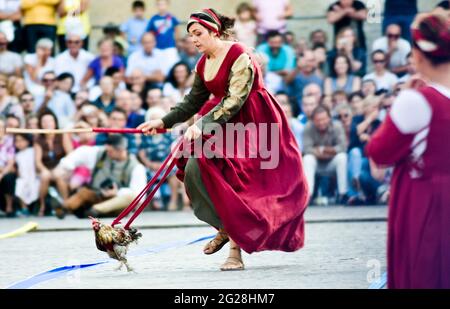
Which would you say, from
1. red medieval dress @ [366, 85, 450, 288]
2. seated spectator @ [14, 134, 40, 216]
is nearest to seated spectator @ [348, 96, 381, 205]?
seated spectator @ [14, 134, 40, 216]

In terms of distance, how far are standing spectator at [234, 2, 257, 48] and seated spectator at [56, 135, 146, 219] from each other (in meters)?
2.28

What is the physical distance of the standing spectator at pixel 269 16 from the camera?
616 inches

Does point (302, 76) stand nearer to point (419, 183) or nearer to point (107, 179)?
point (107, 179)

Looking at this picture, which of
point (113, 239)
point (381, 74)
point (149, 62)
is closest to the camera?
point (113, 239)

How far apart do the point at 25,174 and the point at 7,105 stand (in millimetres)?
988

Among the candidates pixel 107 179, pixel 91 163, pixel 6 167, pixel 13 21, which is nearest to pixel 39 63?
pixel 13 21

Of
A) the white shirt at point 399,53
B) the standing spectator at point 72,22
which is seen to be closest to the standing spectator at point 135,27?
the standing spectator at point 72,22

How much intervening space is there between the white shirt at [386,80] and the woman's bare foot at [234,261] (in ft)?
22.0

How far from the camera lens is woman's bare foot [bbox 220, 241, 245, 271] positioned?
28.1 ft

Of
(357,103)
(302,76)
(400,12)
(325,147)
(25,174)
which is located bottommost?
(25,174)

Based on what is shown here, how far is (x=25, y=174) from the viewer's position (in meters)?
15.1

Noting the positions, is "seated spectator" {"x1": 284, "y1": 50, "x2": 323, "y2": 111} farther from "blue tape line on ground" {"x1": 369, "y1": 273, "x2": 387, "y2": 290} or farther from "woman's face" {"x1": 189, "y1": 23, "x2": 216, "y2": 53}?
"blue tape line on ground" {"x1": 369, "y1": 273, "x2": 387, "y2": 290}

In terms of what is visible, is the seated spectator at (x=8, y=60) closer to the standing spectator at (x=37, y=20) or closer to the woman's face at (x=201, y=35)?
the standing spectator at (x=37, y=20)

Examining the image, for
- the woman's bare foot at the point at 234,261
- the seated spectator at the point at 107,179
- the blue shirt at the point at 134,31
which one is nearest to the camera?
the woman's bare foot at the point at 234,261
